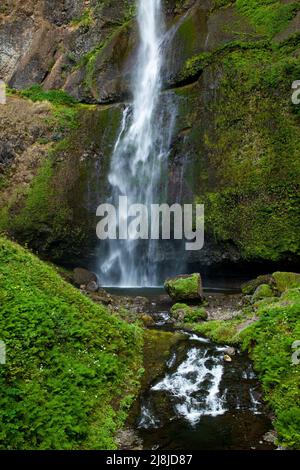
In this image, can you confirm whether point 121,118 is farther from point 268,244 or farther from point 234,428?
point 234,428

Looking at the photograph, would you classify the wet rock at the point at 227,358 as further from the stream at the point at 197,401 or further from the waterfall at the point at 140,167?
the waterfall at the point at 140,167

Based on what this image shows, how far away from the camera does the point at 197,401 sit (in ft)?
23.1

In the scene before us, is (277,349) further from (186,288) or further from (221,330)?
(186,288)

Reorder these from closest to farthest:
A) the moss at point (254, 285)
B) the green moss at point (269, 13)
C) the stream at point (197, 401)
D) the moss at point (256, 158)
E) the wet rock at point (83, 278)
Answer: the stream at point (197, 401) < the moss at point (254, 285) < the moss at point (256, 158) < the wet rock at point (83, 278) < the green moss at point (269, 13)

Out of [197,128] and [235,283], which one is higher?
[197,128]

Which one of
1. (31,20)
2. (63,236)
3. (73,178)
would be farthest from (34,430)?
(31,20)

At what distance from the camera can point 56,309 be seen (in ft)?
26.7

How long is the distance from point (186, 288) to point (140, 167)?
7359 mm

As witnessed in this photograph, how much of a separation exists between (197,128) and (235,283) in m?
6.61

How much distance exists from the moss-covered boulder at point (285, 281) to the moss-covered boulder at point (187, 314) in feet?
8.18

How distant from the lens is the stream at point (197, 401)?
19.6 ft

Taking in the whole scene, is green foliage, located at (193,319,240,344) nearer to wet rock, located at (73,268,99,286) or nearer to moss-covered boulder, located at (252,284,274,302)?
moss-covered boulder, located at (252,284,274,302)

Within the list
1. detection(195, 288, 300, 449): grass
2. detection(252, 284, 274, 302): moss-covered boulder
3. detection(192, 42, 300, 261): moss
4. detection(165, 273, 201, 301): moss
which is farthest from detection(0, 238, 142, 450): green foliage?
detection(192, 42, 300, 261): moss

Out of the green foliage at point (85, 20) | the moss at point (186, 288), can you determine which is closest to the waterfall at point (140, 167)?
the moss at point (186, 288)
